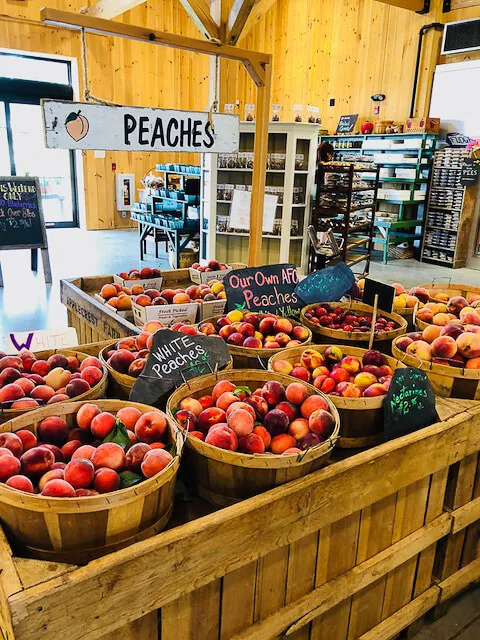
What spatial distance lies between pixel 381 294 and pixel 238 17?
7.60 feet

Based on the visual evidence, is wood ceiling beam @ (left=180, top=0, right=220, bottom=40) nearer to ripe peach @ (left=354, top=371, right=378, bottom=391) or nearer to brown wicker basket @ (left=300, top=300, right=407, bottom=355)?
brown wicker basket @ (left=300, top=300, right=407, bottom=355)

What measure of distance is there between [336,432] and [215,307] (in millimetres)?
1384

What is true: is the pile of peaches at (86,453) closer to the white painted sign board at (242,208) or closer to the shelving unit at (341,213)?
the white painted sign board at (242,208)

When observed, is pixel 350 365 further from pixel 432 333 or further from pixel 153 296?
pixel 153 296

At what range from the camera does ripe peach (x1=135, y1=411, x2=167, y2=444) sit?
1.28 m

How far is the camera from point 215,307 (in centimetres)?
262

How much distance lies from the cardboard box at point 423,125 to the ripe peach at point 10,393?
877 cm

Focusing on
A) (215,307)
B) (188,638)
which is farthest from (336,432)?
(215,307)

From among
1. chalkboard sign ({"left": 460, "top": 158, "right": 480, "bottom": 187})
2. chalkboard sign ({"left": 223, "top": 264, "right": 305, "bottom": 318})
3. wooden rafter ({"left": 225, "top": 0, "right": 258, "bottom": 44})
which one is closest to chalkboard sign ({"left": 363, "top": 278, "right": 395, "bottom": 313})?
chalkboard sign ({"left": 223, "top": 264, "right": 305, "bottom": 318})

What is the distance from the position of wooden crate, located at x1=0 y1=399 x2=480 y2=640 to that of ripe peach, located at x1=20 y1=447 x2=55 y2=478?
0.63 ft

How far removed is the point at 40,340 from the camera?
202cm

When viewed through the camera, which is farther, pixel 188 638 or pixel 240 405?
pixel 240 405

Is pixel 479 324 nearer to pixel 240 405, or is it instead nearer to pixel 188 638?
pixel 240 405

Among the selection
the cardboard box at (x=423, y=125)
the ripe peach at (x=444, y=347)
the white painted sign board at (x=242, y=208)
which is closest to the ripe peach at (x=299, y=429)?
the ripe peach at (x=444, y=347)
